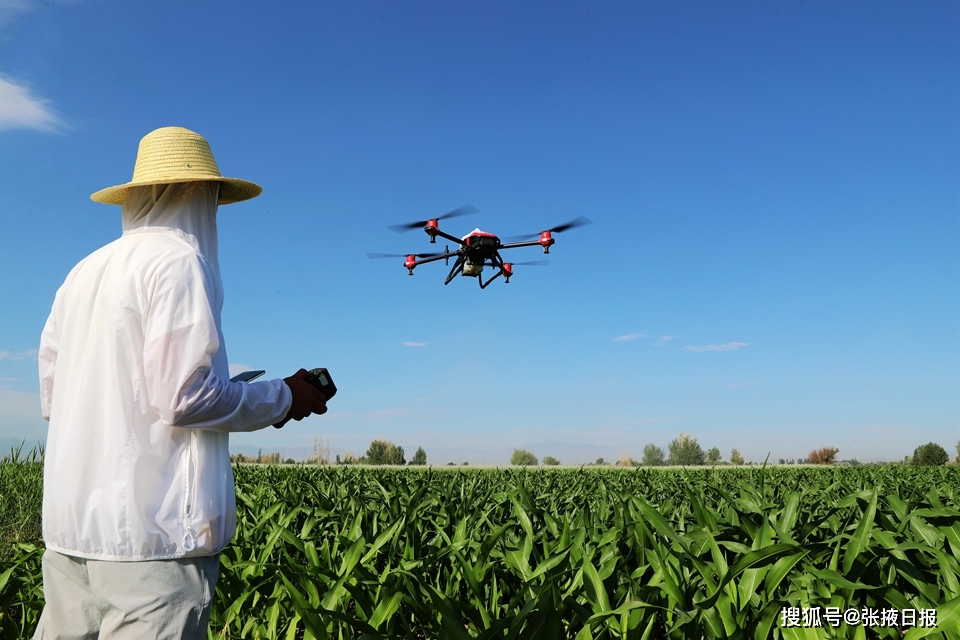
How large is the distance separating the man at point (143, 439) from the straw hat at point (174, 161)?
8.7 inches

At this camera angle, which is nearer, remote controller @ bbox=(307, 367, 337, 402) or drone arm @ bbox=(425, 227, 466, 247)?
remote controller @ bbox=(307, 367, 337, 402)

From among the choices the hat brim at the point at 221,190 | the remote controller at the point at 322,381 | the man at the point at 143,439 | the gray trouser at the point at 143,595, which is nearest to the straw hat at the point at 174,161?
the hat brim at the point at 221,190

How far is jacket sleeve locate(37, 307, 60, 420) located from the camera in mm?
2695

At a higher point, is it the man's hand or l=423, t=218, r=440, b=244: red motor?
l=423, t=218, r=440, b=244: red motor

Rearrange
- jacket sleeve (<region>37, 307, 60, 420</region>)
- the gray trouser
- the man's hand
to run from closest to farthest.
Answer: the gray trouser, the man's hand, jacket sleeve (<region>37, 307, 60, 420</region>)

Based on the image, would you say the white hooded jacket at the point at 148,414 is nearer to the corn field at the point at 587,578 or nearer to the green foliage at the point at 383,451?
the corn field at the point at 587,578

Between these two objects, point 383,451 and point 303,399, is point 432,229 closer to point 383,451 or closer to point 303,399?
point 383,451

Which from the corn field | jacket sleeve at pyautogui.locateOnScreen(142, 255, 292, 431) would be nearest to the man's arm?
jacket sleeve at pyautogui.locateOnScreen(142, 255, 292, 431)

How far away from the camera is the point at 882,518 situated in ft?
12.0

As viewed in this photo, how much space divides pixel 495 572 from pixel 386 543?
696 millimetres

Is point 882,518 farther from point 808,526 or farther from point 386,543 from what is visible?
point 386,543

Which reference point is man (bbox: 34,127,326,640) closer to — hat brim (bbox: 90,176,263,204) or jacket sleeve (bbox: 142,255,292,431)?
jacket sleeve (bbox: 142,255,292,431)

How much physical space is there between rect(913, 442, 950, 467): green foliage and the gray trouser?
93.7 ft

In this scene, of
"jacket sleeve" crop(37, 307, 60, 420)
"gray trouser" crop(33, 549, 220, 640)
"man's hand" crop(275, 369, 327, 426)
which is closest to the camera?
"gray trouser" crop(33, 549, 220, 640)
